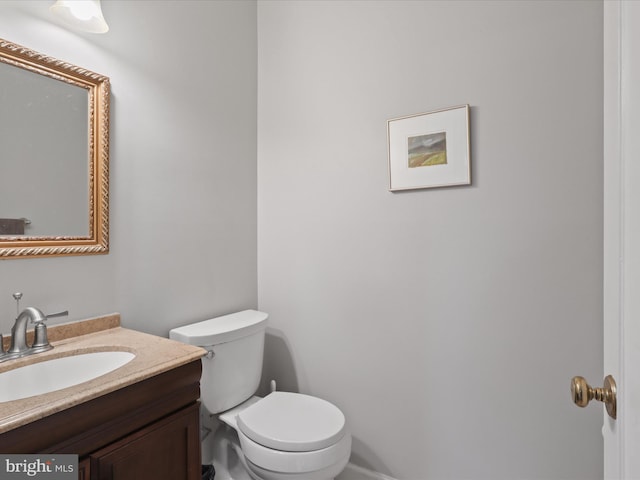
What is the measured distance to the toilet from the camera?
4.12 ft

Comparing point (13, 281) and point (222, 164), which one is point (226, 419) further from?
point (222, 164)

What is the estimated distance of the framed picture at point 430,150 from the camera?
4.75ft

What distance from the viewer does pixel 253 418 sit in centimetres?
142

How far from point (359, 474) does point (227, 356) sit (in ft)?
3.00

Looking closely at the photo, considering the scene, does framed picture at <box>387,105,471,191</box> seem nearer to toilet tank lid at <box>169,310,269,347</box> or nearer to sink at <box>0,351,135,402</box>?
toilet tank lid at <box>169,310,269,347</box>

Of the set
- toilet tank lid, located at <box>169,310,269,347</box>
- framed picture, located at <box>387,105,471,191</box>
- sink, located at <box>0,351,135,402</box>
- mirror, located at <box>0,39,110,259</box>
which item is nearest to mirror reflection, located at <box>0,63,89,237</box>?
mirror, located at <box>0,39,110,259</box>

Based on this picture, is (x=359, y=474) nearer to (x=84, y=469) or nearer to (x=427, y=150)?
(x=84, y=469)

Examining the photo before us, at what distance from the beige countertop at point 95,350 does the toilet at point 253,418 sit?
10.6 inches

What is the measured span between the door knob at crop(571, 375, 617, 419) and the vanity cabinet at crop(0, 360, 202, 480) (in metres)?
1.00

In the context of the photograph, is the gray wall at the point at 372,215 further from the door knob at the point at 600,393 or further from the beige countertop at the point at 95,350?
the door knob at the point at 600,393

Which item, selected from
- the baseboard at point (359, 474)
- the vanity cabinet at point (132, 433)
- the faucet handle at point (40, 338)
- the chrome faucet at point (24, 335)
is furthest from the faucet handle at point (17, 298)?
the baseboard at point (359, 474)

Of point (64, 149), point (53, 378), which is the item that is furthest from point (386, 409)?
point (64, 149)
